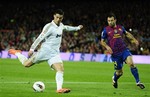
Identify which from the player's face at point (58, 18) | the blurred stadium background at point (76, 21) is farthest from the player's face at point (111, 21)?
the blurred stadium background at point (76, 21)

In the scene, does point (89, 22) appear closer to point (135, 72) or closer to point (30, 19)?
point (30, 19)

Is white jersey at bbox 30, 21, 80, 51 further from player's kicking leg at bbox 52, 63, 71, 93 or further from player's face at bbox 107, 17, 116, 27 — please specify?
player's face at bbox 107, 17, 116, 27

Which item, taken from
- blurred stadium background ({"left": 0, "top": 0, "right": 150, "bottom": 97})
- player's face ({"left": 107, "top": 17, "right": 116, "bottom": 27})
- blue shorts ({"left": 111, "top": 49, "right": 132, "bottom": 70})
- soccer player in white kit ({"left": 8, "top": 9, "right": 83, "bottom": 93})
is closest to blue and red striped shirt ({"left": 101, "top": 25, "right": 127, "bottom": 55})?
blue shorts ({"left": 111, "top": 49, "right": 132, "bottom": 70})

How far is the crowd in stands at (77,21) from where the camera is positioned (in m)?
40.6

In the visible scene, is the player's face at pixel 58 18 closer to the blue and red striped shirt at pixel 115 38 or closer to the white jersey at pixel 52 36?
the white jersey at pixel 52 36

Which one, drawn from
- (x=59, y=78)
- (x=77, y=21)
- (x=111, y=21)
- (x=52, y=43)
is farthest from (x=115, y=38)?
(x=77, y=21)

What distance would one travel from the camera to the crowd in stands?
133 feet

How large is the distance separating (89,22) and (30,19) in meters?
7.99

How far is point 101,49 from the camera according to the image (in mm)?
39125

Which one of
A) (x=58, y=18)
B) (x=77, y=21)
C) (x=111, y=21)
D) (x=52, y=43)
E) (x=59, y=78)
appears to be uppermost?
(x=58, y=18)

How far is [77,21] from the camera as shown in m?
50.4

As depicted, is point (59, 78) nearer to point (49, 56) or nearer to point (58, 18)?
point (49, 56)

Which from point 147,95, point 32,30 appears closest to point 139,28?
point 32,30

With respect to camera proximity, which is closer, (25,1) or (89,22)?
(89,22)
